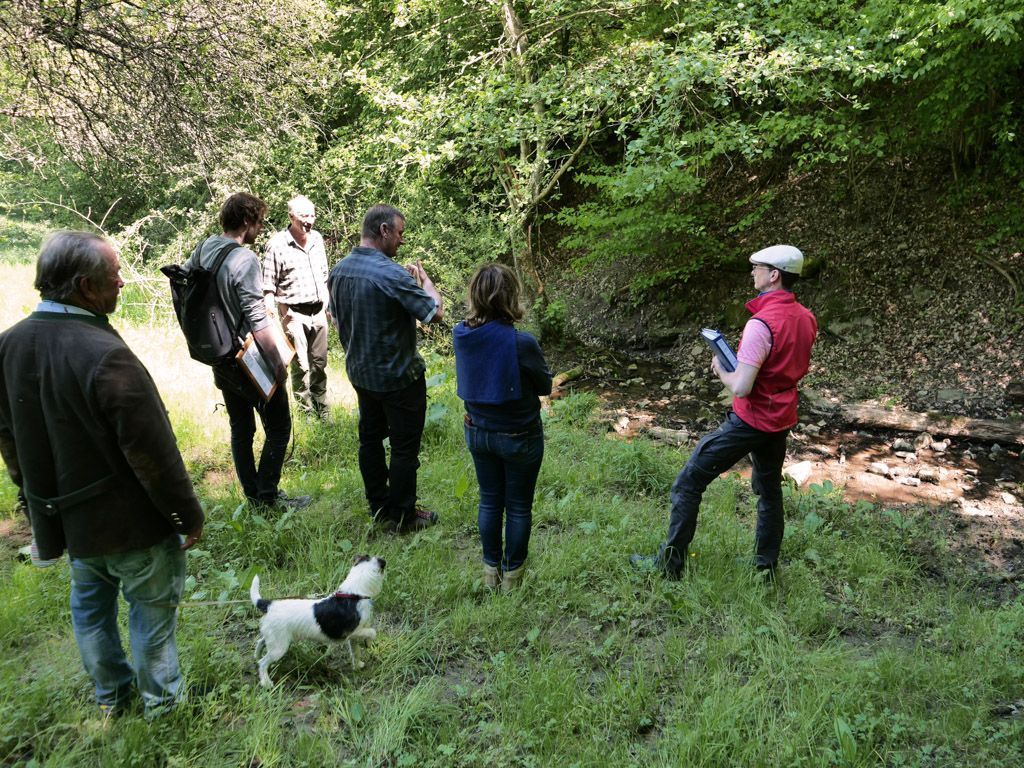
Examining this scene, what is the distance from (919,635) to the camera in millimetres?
3410

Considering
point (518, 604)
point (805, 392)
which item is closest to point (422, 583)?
point (518, 604)

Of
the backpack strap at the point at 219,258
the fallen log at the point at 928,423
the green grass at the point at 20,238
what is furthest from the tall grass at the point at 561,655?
the green grass at the point at 20,238

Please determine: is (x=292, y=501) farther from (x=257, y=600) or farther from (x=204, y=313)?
(x=257, y=600)

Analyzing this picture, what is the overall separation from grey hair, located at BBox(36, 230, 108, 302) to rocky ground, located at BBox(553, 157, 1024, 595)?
5.68 meters

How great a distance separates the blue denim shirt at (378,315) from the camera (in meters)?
3.62

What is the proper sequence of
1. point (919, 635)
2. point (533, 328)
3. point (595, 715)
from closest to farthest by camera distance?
point (595, 715) < point (919, 635) < point (533, 328)

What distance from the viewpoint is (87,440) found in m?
2.04

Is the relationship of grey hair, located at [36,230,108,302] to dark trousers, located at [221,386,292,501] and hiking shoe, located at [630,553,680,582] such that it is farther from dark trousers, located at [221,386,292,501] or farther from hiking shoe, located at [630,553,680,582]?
hiking shoe, located at [630,553,680,582]

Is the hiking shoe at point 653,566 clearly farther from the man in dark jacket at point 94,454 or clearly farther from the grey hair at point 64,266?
the grey hair at point 64,266

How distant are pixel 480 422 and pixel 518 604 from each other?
0.98 meters

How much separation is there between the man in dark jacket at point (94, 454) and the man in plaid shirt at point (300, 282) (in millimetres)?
3061

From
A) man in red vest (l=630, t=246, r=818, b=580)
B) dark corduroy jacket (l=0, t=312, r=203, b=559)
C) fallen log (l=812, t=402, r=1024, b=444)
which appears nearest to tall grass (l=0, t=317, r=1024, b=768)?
man in red vest (l=630, t=246, r=818, b=580)

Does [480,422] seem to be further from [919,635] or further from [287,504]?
[919,635]

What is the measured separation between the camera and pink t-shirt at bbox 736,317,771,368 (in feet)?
10.7
